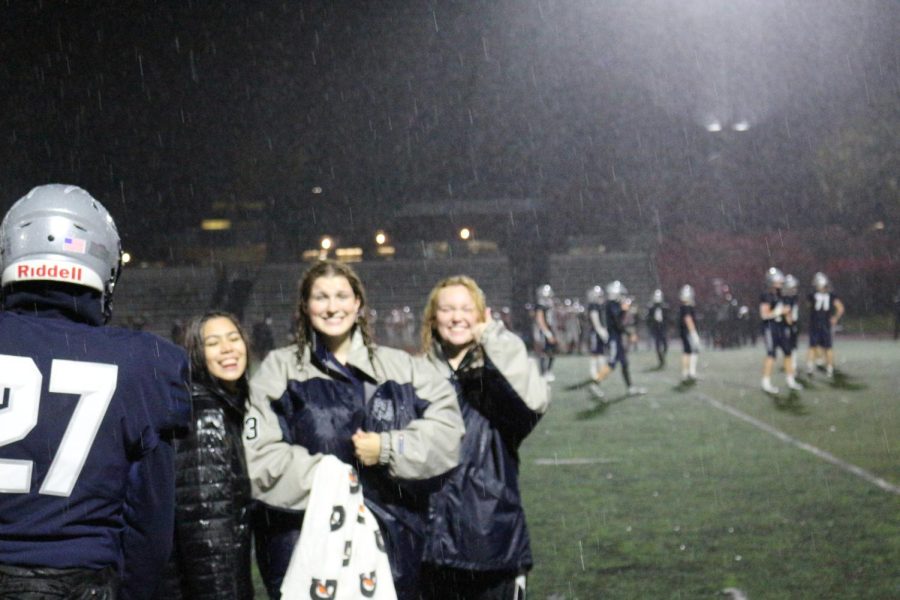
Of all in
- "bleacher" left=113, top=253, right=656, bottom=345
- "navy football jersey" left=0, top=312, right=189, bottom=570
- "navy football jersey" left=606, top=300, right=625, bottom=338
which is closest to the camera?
"navy football jersey" left=0, top=312, right=189, bottom=570

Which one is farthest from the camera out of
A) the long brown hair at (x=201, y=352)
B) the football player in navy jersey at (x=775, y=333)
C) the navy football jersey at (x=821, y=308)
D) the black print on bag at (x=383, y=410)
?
the navy football jersey at (x=821, y=308)

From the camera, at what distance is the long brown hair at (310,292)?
318cm

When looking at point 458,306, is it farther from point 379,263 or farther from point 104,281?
point 379,263

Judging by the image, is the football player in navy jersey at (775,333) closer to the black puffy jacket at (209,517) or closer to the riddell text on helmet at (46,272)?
the black puffy jacket at (209,517)

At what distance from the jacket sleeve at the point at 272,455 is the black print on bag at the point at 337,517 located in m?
0.11

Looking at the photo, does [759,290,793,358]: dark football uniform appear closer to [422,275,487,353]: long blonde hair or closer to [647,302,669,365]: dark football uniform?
[647,302,669,365]: dark football uniform

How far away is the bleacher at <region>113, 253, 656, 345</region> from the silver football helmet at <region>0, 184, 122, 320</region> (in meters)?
37.2

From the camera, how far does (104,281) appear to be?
2.02 metres

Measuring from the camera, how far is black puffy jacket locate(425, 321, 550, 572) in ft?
10.3

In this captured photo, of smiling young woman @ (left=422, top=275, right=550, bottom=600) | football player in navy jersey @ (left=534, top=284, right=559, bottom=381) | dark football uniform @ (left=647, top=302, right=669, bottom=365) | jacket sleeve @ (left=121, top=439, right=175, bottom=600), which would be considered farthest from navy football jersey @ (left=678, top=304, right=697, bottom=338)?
jacket sleeve @ (left=121, top=439, right=175, bottom=600)

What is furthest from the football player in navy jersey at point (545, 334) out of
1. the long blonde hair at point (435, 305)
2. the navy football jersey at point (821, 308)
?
the long blonde hair at point (435, 305)

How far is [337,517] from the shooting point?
278 cm

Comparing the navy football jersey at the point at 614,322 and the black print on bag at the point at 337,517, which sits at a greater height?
the navy football jersey at the point at 614,322

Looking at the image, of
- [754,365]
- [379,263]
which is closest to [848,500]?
[754,365]
